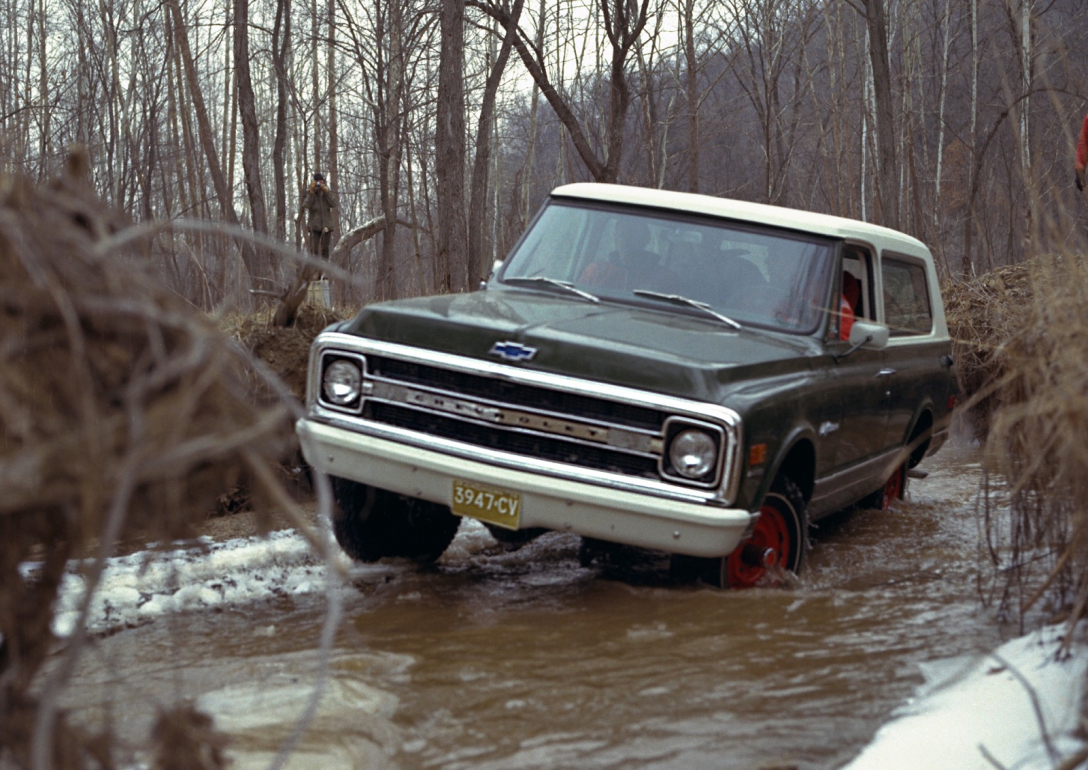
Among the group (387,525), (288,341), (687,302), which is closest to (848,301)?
(687,302)

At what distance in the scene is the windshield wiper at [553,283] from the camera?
5.62 metres

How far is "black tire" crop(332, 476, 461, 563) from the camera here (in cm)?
543

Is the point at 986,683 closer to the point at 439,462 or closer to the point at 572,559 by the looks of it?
the point at 439,462

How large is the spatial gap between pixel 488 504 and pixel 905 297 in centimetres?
340

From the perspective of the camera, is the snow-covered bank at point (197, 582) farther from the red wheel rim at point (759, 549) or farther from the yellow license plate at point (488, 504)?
the red wheel rim at point (759, 549)

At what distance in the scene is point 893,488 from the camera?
7.82 metres

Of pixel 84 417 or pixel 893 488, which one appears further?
pixel 893 488

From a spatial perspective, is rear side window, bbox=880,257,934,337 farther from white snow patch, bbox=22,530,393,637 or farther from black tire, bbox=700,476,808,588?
white snow patch, bbox=22,530,393,637

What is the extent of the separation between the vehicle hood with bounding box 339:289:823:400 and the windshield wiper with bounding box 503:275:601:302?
62mm

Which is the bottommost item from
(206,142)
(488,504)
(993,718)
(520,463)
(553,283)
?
(993,718)

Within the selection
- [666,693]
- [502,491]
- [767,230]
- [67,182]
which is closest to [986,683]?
[666,693]

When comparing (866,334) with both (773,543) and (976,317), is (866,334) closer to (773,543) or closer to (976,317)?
(773,543)

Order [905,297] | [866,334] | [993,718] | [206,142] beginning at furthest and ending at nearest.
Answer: [206,142]
[905,297]
[866,334]
[993,718]

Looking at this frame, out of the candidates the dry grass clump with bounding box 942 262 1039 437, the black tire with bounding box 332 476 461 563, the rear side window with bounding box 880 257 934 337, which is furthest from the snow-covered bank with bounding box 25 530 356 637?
the dry grass clump with bounding box 942 262 1039 437
